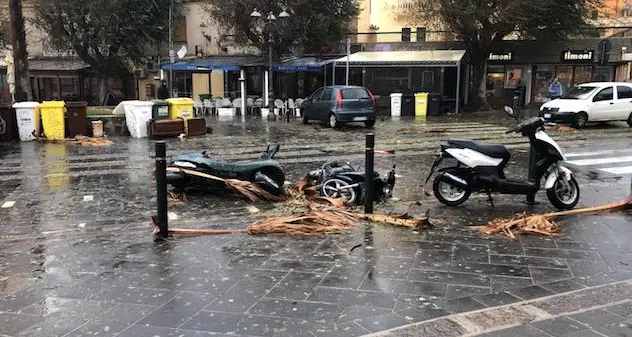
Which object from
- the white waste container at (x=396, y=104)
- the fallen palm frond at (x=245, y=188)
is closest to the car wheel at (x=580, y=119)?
the white waste container at (x=396, y=104)

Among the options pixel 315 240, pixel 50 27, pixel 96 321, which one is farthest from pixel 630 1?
pixel 96 321

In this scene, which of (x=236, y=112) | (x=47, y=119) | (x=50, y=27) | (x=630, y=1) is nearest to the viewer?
(x=47, y=119)

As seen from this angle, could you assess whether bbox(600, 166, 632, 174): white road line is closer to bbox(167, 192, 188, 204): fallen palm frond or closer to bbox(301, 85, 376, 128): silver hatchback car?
bbox(167, 192, 188, 204): fallen palm frond

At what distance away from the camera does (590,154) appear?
1273cm

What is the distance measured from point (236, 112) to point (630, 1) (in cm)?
2848

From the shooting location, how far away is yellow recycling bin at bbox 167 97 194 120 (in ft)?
57.3

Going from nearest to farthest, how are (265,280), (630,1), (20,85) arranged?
(265,280), (20,85), (630,1)

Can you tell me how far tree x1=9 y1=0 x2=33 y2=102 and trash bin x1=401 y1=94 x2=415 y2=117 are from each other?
15008 millimetres

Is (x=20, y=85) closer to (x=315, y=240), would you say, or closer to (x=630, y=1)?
(x=315, y=240)

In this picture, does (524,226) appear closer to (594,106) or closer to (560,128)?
(560,128)

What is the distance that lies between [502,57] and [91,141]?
67.7 feet

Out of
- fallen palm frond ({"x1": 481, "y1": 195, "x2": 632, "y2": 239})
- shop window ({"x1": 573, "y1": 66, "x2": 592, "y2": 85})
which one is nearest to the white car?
shop window ({"x1": 573, "y1": 66, "x2": 592, "y2": 85})

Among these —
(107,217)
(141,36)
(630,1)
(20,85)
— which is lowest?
(107,217)

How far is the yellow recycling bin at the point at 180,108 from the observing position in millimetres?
17453
